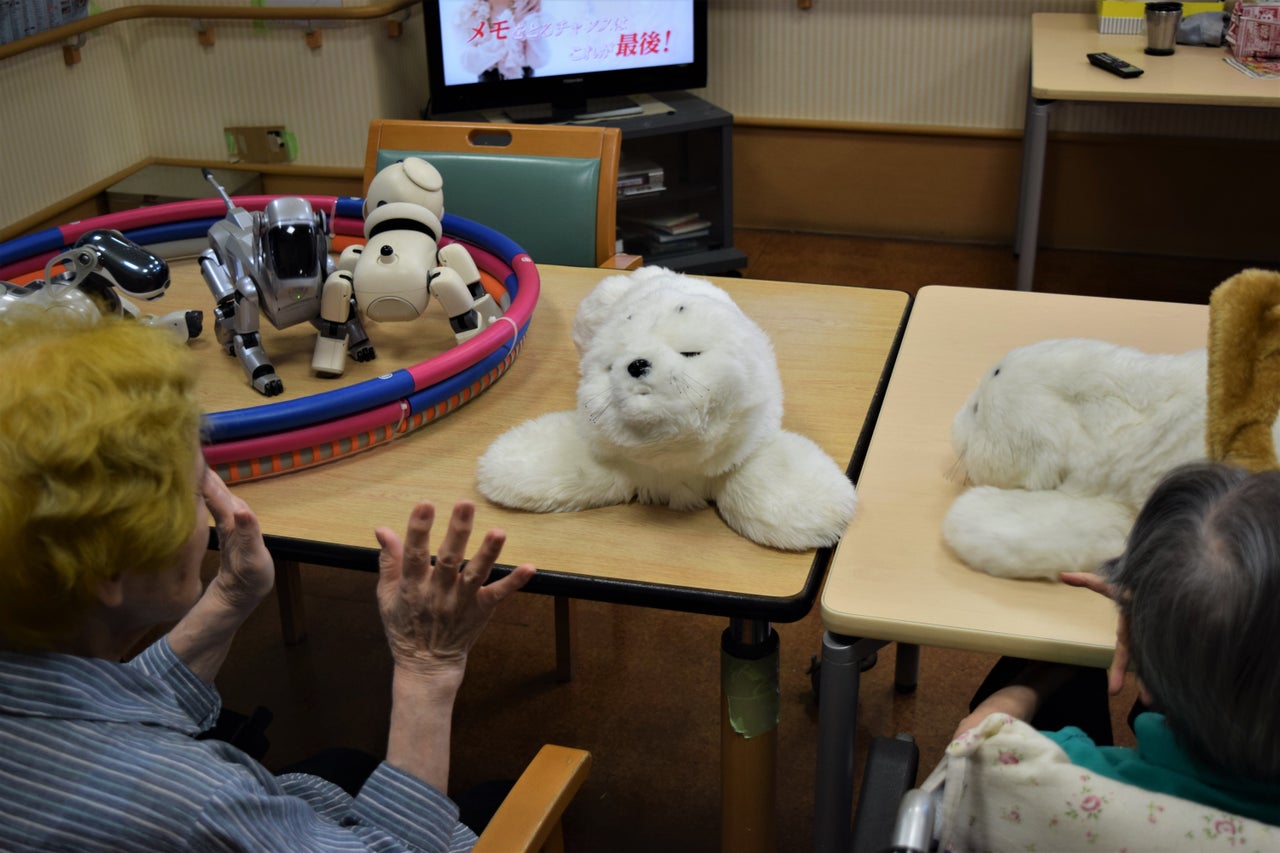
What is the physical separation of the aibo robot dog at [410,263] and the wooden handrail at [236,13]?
237 cm

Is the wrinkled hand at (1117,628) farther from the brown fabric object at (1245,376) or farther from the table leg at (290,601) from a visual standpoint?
the table leg at (290,601)

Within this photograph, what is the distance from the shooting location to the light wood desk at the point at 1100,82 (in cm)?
303

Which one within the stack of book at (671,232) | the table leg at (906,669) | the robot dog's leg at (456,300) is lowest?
the table leg at (906,669)

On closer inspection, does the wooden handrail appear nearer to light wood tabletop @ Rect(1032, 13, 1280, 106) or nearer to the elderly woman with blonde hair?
light wood tabletop @ Rect(1032, 13, 1280, 106)

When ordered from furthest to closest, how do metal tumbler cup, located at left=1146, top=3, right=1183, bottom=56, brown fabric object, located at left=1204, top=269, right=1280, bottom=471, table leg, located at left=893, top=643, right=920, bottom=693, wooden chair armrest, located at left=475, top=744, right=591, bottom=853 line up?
1. metal tumbler cup, located at left=1146, top=3, right=1183, bottom=56
2. table leg, located at left=893, top=643, right=920, bottom=693
3. brown fabric object, located at left=1204, top=269, right=1280, bottom=471
4. wooden chair armrest, located at left=475, top=744, right=591, bottom=853

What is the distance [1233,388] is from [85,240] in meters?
1.43

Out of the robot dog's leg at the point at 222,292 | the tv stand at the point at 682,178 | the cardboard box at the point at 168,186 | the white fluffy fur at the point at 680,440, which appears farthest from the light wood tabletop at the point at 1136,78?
the cardboard box at the point at 168,186

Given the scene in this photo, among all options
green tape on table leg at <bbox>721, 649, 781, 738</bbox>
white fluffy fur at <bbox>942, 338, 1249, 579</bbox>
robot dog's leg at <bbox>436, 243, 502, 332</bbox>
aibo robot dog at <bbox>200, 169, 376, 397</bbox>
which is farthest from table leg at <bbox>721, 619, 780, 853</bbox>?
aibo robot dog at <bbox>200, 169, 376, 397</bbox>

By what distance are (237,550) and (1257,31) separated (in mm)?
3159

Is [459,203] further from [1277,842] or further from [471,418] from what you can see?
[1277,842]

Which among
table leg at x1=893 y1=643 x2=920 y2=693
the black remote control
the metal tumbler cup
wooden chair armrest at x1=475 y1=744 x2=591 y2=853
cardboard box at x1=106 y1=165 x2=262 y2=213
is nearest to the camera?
wooden chair armrest at x1=475 y1=744 x2=591 y2=853

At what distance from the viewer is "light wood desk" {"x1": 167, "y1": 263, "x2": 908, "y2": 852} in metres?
1.30

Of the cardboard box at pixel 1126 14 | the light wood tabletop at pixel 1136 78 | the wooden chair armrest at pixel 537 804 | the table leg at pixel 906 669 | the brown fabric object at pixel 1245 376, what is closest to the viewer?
the wooden chair armrest at pixel 537 804

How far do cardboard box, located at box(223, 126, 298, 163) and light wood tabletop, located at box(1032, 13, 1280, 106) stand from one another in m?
2.53
